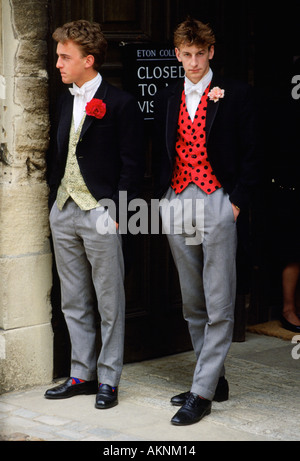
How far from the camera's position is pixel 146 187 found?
635 cm

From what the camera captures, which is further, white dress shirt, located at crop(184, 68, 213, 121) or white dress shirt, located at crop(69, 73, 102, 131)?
white dress shirt, located at crop(69, 73, 102, 131)

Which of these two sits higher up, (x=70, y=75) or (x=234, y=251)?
(x=70, y=75)

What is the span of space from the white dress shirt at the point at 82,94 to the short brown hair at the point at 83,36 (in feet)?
0.48

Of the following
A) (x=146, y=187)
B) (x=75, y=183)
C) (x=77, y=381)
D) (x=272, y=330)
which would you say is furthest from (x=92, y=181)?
(x=272, y=330)

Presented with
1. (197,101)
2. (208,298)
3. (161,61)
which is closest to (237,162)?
(197,101)

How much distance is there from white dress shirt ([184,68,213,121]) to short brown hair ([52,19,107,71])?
0.55 metres

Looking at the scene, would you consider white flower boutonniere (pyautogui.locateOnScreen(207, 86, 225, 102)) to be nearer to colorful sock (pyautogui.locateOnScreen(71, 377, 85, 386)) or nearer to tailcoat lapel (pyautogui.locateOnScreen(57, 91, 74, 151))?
tailcoat lapel (pyautogui.locateOnScreen(57, 91, 74, 151))

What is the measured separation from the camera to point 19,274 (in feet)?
19.0

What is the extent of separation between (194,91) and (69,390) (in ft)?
6.19

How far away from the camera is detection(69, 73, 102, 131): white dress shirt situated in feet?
18.0

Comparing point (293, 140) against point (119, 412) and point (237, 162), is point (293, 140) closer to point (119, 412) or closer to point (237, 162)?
point (237, 162)

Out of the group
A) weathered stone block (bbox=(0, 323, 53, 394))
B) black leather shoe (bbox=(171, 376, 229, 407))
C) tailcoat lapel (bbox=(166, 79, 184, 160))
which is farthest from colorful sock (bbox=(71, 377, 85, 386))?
tailcoat lapel (bbox=(166, 79, 184, 160))
